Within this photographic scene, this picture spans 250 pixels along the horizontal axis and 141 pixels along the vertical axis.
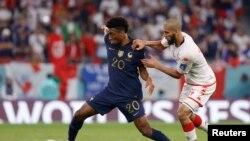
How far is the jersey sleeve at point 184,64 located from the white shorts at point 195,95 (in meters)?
0.58

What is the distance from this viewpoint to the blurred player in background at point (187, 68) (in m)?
13.7

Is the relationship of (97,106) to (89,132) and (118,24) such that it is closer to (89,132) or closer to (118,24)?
(118,24)

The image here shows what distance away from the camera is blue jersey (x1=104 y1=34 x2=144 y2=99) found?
44.4 feet

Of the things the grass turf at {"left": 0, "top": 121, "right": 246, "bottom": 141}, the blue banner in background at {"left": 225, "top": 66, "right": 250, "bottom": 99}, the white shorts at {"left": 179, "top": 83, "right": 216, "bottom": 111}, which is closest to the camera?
the white shorts at {"left": 179, "top": 83, "right": 216, "bottom": 111}

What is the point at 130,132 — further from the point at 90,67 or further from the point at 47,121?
the point at 90,67

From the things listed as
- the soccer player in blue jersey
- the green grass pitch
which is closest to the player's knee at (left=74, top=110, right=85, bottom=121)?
the soccer player in blue jersey

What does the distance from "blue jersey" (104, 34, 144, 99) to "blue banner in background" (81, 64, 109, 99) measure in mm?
11508

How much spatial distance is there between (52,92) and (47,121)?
262 centimetres

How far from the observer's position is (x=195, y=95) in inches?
566

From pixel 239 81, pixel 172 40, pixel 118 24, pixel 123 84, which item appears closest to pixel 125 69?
pixel 123 84

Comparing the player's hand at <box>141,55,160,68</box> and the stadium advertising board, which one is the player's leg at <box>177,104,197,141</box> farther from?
the stadium advertising board

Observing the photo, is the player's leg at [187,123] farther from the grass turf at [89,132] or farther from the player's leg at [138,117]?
the grass turf at [89,132]

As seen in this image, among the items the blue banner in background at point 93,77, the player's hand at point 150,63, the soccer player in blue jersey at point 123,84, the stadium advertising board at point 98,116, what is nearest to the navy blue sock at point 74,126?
the soccer player in blue jersey at point 123,84

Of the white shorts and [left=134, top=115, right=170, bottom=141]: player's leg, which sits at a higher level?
the white shorts
